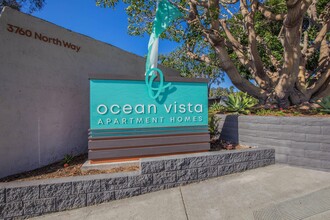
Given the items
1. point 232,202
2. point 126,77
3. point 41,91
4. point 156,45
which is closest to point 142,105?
point 126,77

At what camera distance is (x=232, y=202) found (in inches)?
125

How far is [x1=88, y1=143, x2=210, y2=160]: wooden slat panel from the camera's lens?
401 cm

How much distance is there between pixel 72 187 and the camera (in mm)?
3158

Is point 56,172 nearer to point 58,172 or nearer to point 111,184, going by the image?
point 58,172

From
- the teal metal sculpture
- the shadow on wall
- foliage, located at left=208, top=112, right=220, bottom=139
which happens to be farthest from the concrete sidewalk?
foliage, located at left=208, top=112, right=220, bottom=139

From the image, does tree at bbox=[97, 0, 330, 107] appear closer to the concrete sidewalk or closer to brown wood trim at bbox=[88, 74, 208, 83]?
brown wood trim at bbox=[88, 74, 208, 83]

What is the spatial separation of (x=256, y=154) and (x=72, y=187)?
390cm

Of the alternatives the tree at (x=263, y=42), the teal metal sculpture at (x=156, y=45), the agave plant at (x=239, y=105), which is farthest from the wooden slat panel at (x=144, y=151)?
the tree at (x=263, y=42)

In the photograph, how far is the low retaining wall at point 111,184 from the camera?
2951 millimetres

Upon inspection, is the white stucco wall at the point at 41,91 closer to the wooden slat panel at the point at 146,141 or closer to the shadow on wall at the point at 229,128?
the wooden slat panel at the point at 146,141

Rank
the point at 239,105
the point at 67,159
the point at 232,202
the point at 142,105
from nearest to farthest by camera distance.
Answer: the point at 232,202 → the point at 142,105 → the point at 67,159 → the point at 239,105

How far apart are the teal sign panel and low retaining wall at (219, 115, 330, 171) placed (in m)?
1.50

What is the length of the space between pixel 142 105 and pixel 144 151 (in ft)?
3.29

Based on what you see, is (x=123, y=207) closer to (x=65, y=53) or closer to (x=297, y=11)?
(x=65, y=53)
